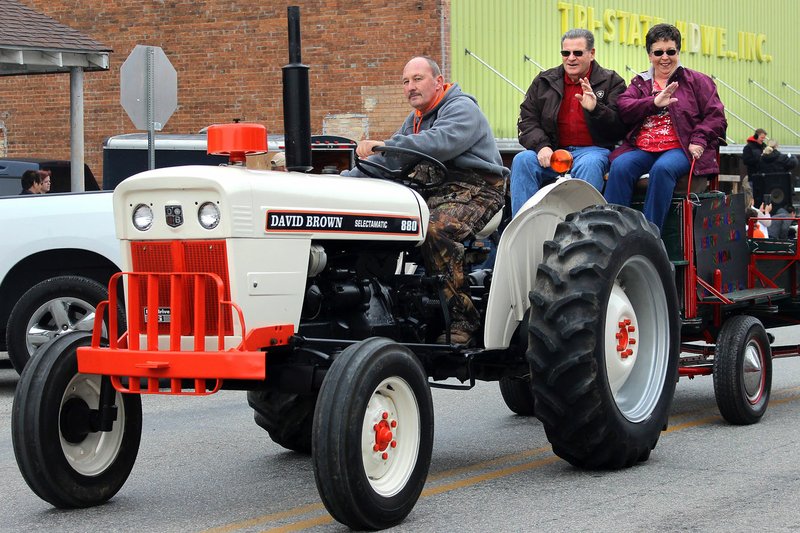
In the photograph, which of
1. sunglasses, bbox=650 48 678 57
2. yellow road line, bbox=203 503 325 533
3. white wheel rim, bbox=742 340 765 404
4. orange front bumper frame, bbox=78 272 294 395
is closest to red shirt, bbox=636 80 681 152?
sunglasses, bbox=650 48 678 57

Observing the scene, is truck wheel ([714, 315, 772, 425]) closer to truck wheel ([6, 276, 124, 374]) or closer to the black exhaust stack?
the black exhaust stack

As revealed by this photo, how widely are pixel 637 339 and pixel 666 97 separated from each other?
195 centimetres

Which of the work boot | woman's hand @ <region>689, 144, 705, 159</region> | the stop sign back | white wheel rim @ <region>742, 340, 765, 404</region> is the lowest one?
white wheel rim @ <region>742, 340, 765, 404</region>

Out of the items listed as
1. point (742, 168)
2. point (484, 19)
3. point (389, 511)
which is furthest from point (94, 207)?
point (742, 168)

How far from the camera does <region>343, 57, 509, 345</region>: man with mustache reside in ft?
22.5

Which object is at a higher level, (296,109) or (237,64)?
(237,64)

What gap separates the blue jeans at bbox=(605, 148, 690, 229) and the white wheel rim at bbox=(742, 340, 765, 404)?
1.02m

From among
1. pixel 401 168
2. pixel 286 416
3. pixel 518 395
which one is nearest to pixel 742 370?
pixel 518 395

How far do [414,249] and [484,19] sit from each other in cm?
1720

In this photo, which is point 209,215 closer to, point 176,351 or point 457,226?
point 176,351

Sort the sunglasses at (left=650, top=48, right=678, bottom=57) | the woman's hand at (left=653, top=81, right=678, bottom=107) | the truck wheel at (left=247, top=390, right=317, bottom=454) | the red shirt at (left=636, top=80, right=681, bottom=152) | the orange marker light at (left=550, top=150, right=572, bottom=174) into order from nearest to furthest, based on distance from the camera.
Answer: the truck wheel at (left=247, top=390, right=317, bottom=454)
the orange marker light at (left=550, top=150, right=572, bottom=174)
the woman's hand at (left=653, top=81, right=678, bottom=107)
the red shirt at (left=636, top=80, right=681, bottom=152)
the sunglasses at (left=650, top=48, right=678, bottom=57)

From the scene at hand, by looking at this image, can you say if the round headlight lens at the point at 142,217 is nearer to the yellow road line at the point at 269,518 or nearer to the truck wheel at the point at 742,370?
the yellow road line at the point at 269,518

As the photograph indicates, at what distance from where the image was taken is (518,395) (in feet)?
28.9

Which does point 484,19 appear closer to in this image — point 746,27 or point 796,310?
point 746,27
